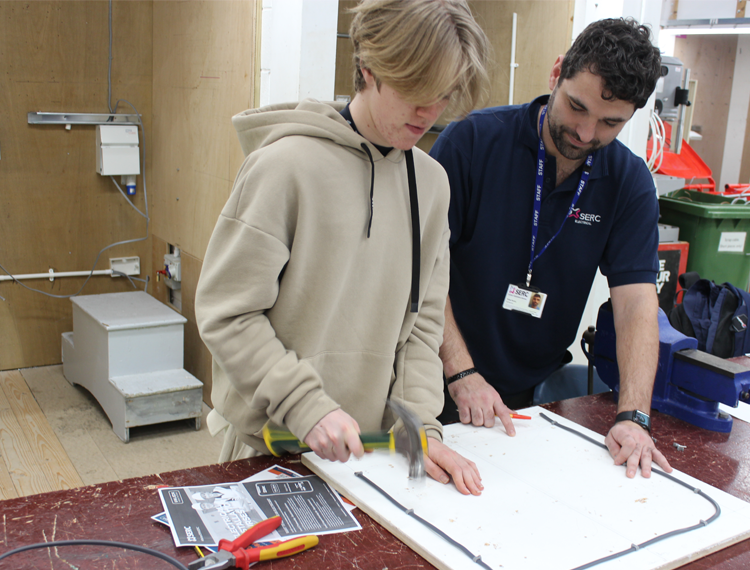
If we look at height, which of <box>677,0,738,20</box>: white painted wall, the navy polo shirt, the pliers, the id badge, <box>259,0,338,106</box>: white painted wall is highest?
<box>677,0,738,20</box>: white painted wall

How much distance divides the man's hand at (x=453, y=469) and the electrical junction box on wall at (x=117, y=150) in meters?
2.80

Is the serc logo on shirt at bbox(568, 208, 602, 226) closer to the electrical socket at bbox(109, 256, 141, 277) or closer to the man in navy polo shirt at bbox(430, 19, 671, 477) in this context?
the man in navy polo shirt at bbox(430, 19, 671, 477)

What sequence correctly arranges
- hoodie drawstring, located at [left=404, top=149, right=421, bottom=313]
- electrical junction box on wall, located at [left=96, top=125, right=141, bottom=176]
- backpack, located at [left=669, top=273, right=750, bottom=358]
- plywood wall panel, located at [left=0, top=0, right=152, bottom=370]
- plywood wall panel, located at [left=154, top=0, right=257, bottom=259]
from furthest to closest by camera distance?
electrical junction box on wall, located at [left=96, top=125, right=141, bottom=176], plywood wall panel, located at [left=0, top=0, right=152, bottom=370], plywood wall panel, located at [left=154, top=0, right=257, bottom=259], backpack, located at [left=669, top=273, right=750, bottom=358], hoodie drawstring, located at [left=404, top=149, right=421, bottom=313]

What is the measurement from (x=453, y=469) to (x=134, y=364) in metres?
2.17

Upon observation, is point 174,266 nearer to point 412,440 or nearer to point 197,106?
point 197,106

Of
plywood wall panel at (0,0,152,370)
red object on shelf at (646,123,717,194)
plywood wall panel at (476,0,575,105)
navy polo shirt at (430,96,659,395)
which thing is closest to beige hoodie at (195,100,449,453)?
navy polo shirt at (430,96,659,395)

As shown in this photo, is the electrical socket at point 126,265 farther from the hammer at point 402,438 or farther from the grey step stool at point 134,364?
the hammer at point 402,438

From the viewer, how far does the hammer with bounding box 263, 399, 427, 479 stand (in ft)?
3.01

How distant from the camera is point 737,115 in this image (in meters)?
4.91

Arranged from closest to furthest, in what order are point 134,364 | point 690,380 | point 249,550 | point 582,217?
1. point 249,550
2. point 690,380
3. point 582,217
4. point 134,364

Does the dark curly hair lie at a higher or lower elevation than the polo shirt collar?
higher

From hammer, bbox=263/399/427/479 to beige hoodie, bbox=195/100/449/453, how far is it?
4 cm

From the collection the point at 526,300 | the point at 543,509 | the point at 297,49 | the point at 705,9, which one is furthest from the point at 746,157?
the point at 543,509

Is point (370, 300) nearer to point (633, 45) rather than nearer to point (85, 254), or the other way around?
point (633, 45)
